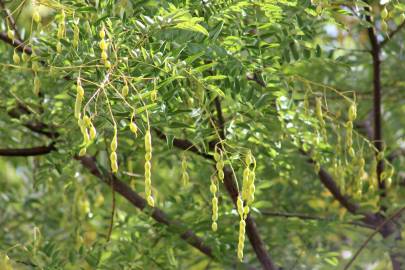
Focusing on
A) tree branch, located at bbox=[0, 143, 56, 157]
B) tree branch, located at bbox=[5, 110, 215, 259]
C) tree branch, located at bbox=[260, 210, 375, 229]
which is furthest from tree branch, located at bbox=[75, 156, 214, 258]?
tree branch, located at bbox=[260, 210, 375, 229]

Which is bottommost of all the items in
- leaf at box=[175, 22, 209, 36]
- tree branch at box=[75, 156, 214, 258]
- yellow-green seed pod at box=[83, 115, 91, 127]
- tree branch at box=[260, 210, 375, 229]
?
tree branch at box=[260, 210, 375, 229]

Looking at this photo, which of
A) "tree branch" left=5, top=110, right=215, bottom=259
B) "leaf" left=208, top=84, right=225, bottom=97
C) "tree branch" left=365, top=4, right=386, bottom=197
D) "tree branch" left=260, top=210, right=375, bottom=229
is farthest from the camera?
"tree branch" left=260, top=210, right=375, bottom=229

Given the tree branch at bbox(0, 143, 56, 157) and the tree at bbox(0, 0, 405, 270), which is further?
the tree branch at bbox(0, 143, 56, 157)

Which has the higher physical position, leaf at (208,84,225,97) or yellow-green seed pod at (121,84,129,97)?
yellow-green seed pod at (121,84,129,97)

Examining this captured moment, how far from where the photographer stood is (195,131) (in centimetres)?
287

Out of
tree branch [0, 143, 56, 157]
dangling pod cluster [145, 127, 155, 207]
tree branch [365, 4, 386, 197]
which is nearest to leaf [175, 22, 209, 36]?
dangling pod cluster [145, 127, 155, 207]

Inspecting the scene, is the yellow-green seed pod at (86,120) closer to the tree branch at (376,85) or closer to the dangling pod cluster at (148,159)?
the dangling pod cluster at (148,159)

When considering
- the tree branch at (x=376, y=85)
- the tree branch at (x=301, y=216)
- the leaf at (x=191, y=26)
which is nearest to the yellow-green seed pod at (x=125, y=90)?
the leaf at (x=191, y=26)

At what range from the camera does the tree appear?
2.56 m

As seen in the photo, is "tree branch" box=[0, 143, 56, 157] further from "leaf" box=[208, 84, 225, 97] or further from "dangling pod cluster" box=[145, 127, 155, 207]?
"dangling pod cluster" box=[145, 127, 155, 207]

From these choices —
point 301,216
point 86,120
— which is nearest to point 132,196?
point 301,216

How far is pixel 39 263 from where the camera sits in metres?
3.19

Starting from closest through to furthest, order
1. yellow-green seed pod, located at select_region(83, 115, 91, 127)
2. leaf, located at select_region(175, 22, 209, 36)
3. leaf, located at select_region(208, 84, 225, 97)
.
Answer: yellow-green seed pod, located at select_region(83, 115, 91, 127) → leaf, located at select_region(175, 22, 209, 36) → leaf, located at select_region(208, 84, 225, 97)

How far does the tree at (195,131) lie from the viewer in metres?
2.56
